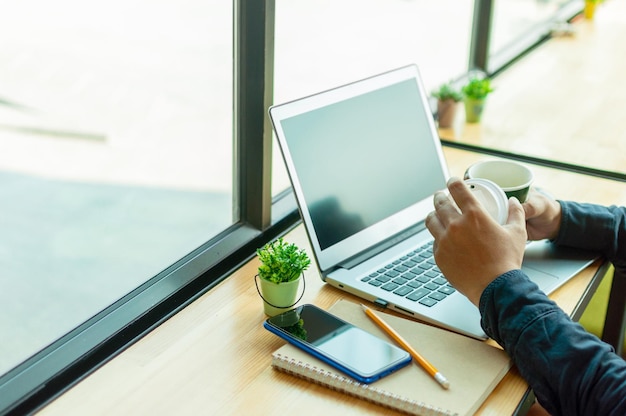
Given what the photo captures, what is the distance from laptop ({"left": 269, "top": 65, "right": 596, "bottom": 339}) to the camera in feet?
3.44

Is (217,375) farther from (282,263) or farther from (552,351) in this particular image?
(552,351)

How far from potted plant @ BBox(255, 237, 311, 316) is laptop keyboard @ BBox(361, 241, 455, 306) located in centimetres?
13

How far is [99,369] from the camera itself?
36.2 inches

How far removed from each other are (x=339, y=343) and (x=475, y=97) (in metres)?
1.08

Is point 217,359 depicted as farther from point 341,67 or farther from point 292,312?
point 341,67

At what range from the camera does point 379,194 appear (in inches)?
46.5

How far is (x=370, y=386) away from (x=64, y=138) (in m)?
6.52

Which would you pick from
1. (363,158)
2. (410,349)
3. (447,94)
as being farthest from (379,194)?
(447,94)

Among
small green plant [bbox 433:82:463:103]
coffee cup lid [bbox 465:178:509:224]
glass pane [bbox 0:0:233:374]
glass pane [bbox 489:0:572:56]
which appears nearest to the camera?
coffee cup lid [bbox 465:178:509:224]

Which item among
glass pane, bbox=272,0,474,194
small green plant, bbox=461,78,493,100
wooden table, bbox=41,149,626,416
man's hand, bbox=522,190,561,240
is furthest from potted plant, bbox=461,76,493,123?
wooden table, bbox=41,149,626,416

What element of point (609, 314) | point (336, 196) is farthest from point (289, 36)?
point (336, 196)

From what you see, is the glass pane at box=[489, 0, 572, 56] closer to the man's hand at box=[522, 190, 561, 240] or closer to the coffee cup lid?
the man's hand at box=[522, 190, 561, 240]

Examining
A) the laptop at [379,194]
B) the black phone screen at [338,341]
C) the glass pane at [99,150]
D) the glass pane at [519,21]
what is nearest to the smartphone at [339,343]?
the black phone screen at [338,341]

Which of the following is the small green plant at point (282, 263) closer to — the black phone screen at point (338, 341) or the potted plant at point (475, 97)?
the black phone screen at point (338, 341)
